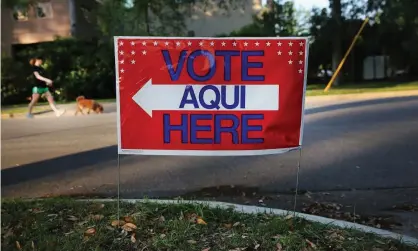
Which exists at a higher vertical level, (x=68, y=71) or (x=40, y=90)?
(x=68, y=71)

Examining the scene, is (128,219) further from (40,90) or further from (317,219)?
(40,90)

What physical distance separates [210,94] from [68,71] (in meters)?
16.4

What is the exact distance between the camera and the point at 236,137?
4668 mm

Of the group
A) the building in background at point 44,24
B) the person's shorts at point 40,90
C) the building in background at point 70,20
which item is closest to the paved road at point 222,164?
the person's shorts at point 40,90

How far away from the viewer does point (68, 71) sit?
1995cm

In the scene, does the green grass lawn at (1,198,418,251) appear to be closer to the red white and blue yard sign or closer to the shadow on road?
the red white and blue yard sign

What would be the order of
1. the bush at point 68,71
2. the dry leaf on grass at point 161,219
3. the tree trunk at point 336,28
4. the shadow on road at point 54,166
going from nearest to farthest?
the dry leaf on grass at point 161,219 → the shadow on road at point 54,166 → the bush at point 68,71 → the tree trunk at point 336,28

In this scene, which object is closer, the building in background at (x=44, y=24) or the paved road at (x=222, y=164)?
the paved road at (x=222, y=164)

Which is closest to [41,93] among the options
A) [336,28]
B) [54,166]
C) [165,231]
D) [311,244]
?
[54,166]

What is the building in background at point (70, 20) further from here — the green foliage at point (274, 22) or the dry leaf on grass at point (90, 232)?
the dry leaf on grass at point (90, 232)

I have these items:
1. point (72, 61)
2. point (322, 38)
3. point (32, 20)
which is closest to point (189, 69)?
point (72, 61)

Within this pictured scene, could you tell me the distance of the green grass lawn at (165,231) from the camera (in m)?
4.17

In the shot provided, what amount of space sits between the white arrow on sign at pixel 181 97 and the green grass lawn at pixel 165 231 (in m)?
1.01

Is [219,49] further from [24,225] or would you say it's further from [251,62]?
[24,225]
